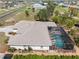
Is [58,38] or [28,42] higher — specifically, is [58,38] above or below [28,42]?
below

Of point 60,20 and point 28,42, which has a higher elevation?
point 28,42

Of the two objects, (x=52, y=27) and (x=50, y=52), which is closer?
(x=50, y=52)

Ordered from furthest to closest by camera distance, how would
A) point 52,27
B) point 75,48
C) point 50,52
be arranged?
point 52,27 → point 75,48 → point 50,52

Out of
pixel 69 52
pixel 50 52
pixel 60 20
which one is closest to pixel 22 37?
pixel 50 52

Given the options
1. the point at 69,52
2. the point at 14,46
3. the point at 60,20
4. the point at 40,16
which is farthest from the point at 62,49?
the point at 40,16

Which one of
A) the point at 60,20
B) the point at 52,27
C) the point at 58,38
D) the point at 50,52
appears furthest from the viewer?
the point at 60,20

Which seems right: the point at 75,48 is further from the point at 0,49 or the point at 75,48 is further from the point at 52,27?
the point at 52,27

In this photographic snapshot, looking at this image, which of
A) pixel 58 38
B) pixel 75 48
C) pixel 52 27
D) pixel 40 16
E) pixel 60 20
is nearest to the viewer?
pixel 75 48

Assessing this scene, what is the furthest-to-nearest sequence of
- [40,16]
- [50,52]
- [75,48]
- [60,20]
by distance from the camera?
1. [40,16]
2. [60,20]
3. [75,48]
4. [50,52]

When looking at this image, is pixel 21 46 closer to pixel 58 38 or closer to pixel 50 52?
pixel 50 52
